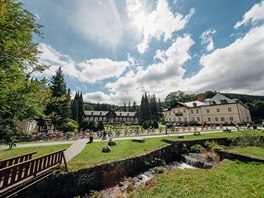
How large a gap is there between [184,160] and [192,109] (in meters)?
38.4

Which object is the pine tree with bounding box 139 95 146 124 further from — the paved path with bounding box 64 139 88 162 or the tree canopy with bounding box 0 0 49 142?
the tree canopy with bounding box 0 0 49 142

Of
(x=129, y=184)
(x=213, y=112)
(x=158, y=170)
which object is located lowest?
(x=129, y=184)

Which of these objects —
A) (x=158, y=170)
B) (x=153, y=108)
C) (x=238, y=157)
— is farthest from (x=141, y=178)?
(x=153, y=108)

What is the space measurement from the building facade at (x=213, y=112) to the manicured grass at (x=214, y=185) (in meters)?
36.4

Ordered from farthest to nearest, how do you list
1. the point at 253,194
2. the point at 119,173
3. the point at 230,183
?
1. the point at 119,173
2. the point at 230,183
3. the point at 253,194

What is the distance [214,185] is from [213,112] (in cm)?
4288

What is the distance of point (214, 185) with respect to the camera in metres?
6.08

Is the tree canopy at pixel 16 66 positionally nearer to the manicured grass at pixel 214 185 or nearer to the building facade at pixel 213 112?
the manicured grass at pixel 214 185

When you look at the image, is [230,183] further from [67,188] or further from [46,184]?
[46,184]

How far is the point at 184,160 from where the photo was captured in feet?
48.5

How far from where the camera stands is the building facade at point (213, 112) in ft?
124

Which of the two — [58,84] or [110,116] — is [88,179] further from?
[110,116]

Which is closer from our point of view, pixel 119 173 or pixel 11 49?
pixel 11 49

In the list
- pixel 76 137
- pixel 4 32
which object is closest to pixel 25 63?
pixel 4 32
